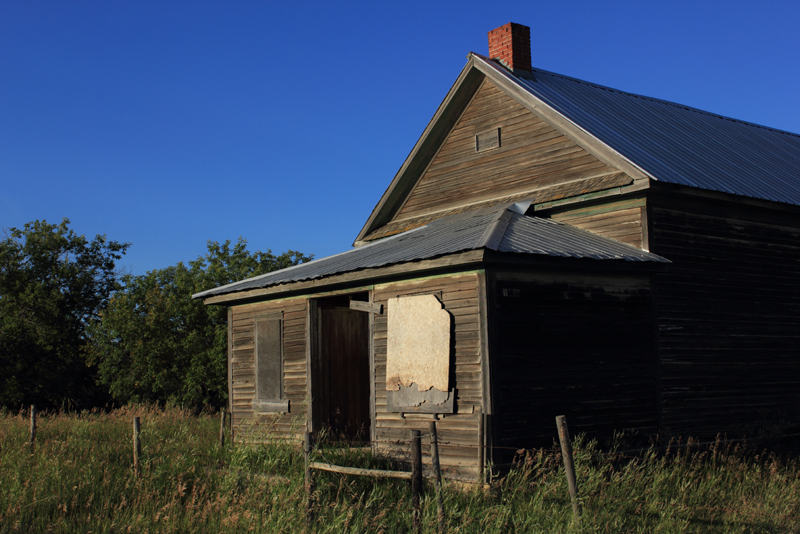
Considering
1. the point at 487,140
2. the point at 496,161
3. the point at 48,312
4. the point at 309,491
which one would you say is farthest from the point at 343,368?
the point at 48,312


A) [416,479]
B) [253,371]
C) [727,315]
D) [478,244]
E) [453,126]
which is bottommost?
[416,479]

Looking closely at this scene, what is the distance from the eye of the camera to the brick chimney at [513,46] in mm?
15820

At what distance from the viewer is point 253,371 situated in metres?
13.9

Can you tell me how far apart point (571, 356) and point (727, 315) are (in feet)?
13.2

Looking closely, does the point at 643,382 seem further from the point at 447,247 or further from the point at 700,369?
the point at 447,247

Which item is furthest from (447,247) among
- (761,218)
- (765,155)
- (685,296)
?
(765,155)

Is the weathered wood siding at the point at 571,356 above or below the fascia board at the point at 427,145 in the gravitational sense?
below

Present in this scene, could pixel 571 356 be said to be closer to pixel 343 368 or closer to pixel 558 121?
pixel 343 368

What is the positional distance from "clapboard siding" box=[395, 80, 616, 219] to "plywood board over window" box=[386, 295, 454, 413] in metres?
4.56

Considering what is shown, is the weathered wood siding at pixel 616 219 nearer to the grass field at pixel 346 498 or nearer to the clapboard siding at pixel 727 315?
the clapboard siding at pixel 727 315

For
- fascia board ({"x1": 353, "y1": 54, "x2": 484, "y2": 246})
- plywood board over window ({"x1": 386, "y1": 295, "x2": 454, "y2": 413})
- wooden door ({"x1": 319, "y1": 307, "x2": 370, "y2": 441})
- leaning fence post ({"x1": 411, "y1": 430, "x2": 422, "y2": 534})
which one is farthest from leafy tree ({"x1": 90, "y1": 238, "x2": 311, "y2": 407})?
leaning fence post ({"x1": 411, "y1": 430, "x2": 422, "y2": 534})

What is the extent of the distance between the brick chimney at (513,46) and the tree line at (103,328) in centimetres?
1649

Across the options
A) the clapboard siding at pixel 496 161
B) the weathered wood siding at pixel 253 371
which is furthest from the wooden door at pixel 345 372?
the clapboard siding at pixel 496 161

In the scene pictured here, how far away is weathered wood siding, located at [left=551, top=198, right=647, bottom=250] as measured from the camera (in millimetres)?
11422
